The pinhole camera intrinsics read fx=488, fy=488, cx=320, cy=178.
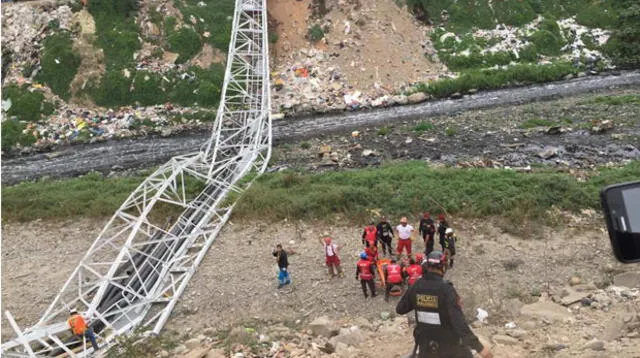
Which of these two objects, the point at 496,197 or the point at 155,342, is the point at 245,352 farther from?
the point at 496,197

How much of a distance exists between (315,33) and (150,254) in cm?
2212

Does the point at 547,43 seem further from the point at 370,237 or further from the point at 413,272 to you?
the point at 413,272

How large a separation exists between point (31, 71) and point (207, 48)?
445 inches

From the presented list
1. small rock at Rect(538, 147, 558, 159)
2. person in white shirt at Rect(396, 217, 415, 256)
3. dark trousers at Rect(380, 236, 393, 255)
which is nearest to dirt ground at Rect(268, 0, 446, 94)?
small rock at Rect(538, 147, 558, 159)

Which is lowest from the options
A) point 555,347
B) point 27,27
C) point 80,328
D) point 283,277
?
point 555,347

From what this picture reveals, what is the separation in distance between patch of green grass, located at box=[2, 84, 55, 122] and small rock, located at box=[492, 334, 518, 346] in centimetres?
2909

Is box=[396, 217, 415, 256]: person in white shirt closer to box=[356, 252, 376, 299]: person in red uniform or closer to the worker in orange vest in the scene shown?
box=[356, 252, 376, 299]: person in red uniform

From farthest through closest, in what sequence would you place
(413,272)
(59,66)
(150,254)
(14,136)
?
(59,66) < (14,136) < (150,254) < (413,272)

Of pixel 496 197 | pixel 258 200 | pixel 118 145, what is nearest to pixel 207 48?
pixel 118 145

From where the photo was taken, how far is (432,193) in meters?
15.1

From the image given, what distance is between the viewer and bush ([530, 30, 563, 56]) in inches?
1248

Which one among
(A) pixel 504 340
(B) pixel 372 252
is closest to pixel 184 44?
(B) pixel 372 252

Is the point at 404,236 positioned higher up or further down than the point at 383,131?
further down

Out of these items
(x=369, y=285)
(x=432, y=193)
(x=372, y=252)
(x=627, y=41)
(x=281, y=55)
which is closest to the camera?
(x=369, y=285)
